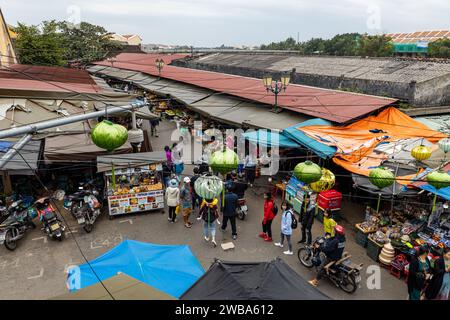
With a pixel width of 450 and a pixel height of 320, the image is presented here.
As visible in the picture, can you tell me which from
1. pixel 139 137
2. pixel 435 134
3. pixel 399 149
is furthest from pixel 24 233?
pixel 435 134

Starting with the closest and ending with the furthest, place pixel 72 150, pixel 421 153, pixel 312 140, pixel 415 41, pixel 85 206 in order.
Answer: pixel 421 153 < pixel 85 206 < pixel 312 140 < pixel 72 150 < pixel 415 41

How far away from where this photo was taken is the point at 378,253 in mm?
8148

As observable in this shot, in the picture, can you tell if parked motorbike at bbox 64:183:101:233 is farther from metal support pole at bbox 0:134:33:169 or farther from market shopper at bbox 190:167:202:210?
market shopper at bbox 190:167:202:210

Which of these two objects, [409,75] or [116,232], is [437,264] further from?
[409,75]

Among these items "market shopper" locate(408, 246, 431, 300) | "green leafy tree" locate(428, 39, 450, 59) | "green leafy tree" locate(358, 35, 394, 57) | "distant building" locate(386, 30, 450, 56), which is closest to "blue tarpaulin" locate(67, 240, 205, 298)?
"market shopper" locate(408, 246, 431, 300)

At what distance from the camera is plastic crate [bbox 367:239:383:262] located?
813cm

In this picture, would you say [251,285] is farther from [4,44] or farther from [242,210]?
[4,44]

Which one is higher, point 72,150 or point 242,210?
point 72,150

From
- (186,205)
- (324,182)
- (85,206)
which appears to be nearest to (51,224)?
(85,206)

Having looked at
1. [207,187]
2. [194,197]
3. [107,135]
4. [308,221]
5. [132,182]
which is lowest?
[194,197]

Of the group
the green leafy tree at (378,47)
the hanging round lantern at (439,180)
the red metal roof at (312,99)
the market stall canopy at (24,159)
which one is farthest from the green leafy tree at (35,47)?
the green leafy tree at (378,47)

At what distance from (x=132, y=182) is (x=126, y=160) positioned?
A: 0.78 m

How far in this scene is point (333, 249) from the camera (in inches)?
272

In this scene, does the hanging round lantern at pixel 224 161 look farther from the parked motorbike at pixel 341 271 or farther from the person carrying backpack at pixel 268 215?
the parked motorbike at pixel 341 271
